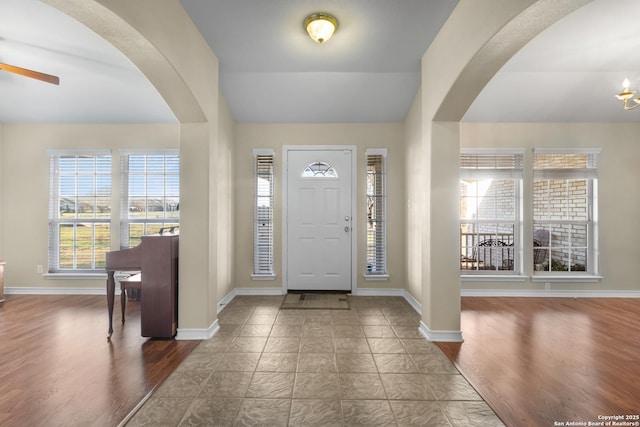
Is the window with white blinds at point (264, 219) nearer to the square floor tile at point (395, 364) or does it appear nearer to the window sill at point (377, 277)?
the window sill at point (377, 277)

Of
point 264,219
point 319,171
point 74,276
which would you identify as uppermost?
point 319,171

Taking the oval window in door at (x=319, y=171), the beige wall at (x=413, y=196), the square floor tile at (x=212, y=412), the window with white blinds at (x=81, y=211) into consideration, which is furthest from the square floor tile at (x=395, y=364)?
the window with white blinds at (x=81, y=211)

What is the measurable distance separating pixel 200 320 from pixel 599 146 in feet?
18.9

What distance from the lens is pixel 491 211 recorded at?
4.61m

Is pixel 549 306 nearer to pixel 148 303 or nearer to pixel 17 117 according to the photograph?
pixel 148 303

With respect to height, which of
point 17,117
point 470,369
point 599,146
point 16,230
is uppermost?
point 17,117

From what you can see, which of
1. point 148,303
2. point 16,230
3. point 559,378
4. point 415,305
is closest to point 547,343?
point 559,378

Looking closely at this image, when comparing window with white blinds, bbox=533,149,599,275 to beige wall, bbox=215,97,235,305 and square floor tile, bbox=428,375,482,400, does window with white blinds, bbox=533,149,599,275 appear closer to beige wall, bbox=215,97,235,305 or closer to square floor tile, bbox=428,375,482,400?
square floor tile, bbox=428,375,482,400

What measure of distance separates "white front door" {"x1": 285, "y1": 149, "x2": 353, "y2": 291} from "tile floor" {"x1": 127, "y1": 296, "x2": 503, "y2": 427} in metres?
1.25

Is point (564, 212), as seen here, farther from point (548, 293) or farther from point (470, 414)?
point (470, 414)

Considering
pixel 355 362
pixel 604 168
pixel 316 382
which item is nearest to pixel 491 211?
pixel 604 168

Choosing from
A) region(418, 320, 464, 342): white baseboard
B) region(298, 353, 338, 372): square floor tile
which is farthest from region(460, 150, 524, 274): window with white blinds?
region(298, 353, 338, 372): square floor tile

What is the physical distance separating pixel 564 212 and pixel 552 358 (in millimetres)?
2916

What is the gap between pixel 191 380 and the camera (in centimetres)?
220
